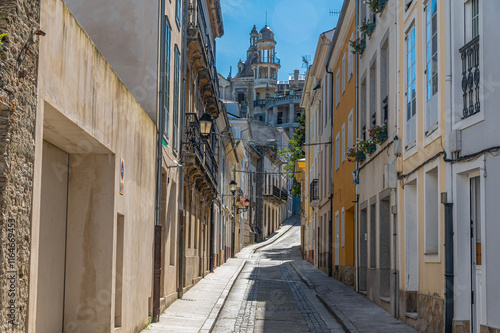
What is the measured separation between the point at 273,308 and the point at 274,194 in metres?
56.9

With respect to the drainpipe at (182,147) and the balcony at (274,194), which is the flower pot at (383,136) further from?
the balcony at (274,194)

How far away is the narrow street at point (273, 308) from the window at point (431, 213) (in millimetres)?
2661

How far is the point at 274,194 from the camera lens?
242ft

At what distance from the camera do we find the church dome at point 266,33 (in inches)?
4619

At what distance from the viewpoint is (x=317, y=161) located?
3494 cm

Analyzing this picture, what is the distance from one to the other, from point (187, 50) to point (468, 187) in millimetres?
11097

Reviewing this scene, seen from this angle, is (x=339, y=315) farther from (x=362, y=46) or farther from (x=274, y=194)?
(x=274, y=194)

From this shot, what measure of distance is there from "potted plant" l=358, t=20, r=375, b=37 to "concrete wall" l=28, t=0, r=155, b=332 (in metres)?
8.13

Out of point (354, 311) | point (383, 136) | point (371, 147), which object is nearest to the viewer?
point (354, 311)

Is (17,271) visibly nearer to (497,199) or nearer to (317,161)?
(497,199)

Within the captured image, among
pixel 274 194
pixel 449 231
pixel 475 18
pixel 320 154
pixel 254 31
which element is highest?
pixel 254 31

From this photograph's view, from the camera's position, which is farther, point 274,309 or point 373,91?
point 373,91

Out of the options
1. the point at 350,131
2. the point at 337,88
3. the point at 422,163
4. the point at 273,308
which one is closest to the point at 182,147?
the point at 273,308

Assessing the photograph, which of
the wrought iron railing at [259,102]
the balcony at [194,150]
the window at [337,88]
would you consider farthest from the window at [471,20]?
the wrought iron railing at [259,102]
